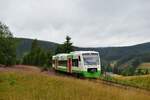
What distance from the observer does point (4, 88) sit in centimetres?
1795

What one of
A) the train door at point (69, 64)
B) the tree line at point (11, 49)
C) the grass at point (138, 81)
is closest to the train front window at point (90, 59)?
the grass at point (138, 81)

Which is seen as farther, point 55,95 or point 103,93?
point 103,93

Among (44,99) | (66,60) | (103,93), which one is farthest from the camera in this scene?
(66,60)

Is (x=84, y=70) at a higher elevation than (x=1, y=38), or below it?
below

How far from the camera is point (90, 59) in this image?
42406 mm

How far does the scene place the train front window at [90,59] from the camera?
42.0 metres

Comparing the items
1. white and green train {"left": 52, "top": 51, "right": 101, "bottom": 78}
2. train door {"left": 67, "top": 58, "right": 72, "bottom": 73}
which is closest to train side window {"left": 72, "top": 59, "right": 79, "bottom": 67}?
white and green train {"left": 52, "top": 51, "right": 101, "bottom": 78}

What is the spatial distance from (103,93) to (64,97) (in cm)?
276

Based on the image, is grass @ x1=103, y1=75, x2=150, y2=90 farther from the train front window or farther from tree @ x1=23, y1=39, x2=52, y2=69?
tree @ x1=23, y1=39, x2=52, y2=69

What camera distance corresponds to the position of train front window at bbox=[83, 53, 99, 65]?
42.0 m

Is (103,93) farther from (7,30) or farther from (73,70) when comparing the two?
(7,30)

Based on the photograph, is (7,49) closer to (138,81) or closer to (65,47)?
(65,47)

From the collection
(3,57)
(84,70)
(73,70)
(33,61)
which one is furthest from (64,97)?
(33,61)

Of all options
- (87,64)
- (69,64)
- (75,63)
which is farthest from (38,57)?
(87,64)
